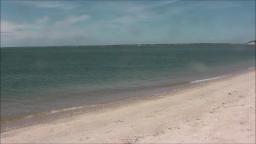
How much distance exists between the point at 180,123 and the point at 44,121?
5.18 meters

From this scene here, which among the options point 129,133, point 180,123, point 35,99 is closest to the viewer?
point 129,133

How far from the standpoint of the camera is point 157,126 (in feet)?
35.6

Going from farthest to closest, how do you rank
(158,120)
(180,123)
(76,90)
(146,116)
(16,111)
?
1. (76,90)
2. (16,111)
3. (146,116)
4. (158,120)
5. (180,123)

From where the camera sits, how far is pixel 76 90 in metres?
22.5

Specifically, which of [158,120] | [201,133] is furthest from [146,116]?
[201,133]

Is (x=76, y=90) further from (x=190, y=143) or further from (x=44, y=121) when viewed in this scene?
(x=190, y=143)

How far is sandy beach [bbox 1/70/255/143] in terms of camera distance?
915 cm

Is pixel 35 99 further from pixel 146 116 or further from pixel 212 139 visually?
pixel 212 139

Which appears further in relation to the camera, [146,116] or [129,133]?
[146,116]

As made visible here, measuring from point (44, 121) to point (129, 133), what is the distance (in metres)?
4.51

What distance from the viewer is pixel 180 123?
10789 millimetres

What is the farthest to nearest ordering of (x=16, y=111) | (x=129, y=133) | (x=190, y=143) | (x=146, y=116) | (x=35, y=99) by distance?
(x=35, y=99) < (x=16, y=111) < (x=146, y=116) < (x=129, y=133) < (x=190, y=143)

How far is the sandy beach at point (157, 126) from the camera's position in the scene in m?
9.15

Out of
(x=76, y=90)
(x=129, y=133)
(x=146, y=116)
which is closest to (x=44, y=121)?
(x=146, y=116)
